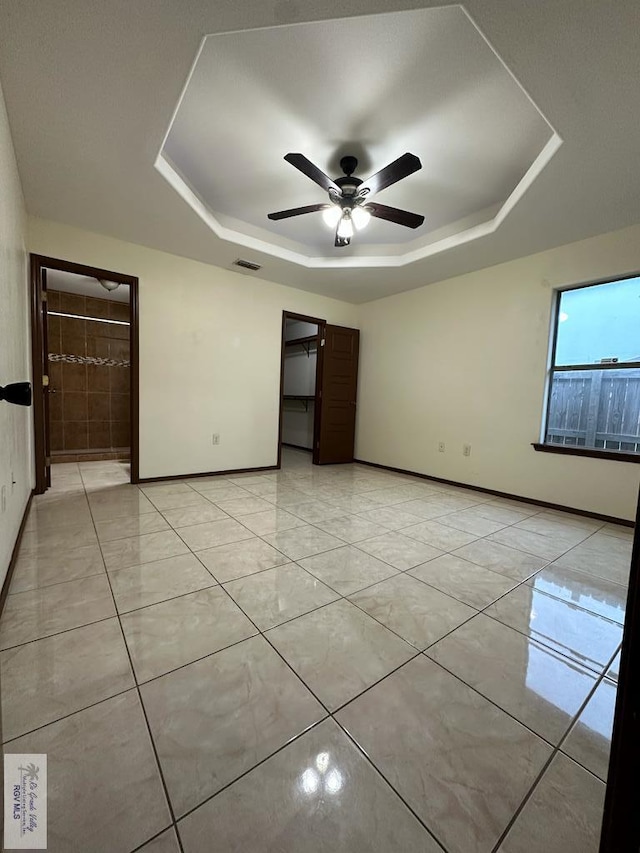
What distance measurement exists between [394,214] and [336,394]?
276cm

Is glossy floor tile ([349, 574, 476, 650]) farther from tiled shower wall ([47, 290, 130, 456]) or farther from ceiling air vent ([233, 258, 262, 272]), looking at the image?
tiled shower wall ([47, 290, 130, 456])

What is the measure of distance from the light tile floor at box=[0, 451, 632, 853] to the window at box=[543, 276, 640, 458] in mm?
1140

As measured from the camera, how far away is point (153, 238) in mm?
3246

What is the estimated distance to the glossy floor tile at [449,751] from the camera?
0.80 m

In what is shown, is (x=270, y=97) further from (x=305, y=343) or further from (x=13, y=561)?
(x=305, y=343)

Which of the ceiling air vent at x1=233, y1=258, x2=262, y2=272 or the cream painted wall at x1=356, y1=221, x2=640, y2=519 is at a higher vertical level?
the ceiling air vent at x1=233, y1=258, x2=262, y2=272

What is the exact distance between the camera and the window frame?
9.27 ft

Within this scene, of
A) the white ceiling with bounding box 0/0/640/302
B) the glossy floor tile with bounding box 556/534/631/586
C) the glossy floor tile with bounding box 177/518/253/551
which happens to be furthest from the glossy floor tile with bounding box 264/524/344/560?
the white ceiling with bounding box 0/0/640/302

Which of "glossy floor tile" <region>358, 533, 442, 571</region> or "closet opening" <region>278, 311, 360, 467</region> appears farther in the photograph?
"closet opening" <region>278, 311, 360, 467</region>

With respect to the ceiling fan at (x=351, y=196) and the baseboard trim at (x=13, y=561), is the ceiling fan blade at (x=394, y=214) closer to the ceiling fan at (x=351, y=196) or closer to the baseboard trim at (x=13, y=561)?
the ceiling fan at (x=351, y=196)

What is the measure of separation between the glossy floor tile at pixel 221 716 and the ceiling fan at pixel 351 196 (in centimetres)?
255

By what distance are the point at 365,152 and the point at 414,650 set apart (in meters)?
3.02

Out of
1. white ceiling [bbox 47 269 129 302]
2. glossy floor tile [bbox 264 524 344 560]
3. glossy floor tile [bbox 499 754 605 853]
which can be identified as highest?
white ceiling [bbox 47 269 129 302]

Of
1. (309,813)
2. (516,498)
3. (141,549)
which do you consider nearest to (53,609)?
(141,549)
